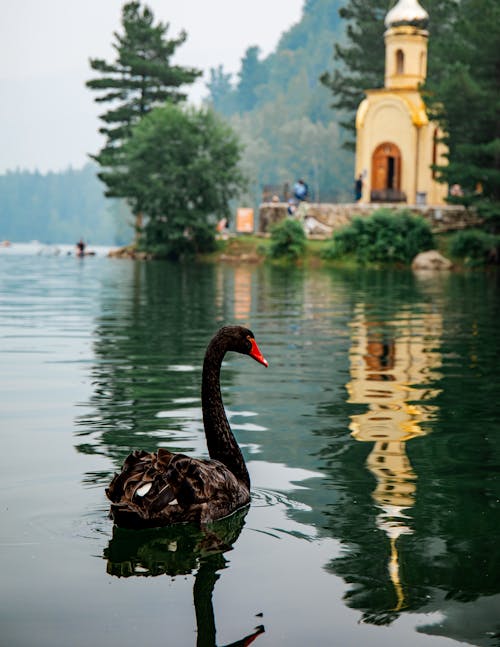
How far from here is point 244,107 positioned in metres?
196

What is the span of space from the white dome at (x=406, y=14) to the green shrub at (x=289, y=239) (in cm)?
1395

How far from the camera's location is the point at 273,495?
8047mm

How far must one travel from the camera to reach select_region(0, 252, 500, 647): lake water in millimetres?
5590

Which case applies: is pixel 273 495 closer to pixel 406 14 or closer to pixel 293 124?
pixel 406 14

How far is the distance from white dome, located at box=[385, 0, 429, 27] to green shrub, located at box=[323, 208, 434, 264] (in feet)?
44.8

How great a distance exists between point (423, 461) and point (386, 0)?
71915 millimetres

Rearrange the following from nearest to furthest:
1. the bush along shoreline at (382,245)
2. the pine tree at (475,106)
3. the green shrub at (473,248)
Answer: the pine tree at (475,106) → the green shrub at (473,248) → the bush along shoreline at (382,245)

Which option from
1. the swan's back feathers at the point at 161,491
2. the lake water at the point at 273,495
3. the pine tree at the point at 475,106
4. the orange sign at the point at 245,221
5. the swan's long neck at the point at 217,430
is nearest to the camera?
the lake water at the point at 273,495

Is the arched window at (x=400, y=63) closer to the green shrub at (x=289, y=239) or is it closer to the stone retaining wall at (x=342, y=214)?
the stone retaining wall at (x=342, y=214)

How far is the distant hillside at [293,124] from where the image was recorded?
12681 cm

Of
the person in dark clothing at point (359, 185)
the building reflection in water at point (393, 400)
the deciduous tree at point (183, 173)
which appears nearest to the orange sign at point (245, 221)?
the deciduous tree at point (183, 173)

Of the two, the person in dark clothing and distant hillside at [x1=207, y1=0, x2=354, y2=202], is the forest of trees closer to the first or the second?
distant hillside at [x1=207, y1=0, x2=354, y2=202]

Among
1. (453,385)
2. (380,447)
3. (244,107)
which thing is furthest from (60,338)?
(244,107)

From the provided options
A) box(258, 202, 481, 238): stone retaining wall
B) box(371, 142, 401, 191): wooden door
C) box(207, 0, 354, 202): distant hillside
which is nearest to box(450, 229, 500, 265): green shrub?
box(258, 202, 481, 238): stone retaining wall
